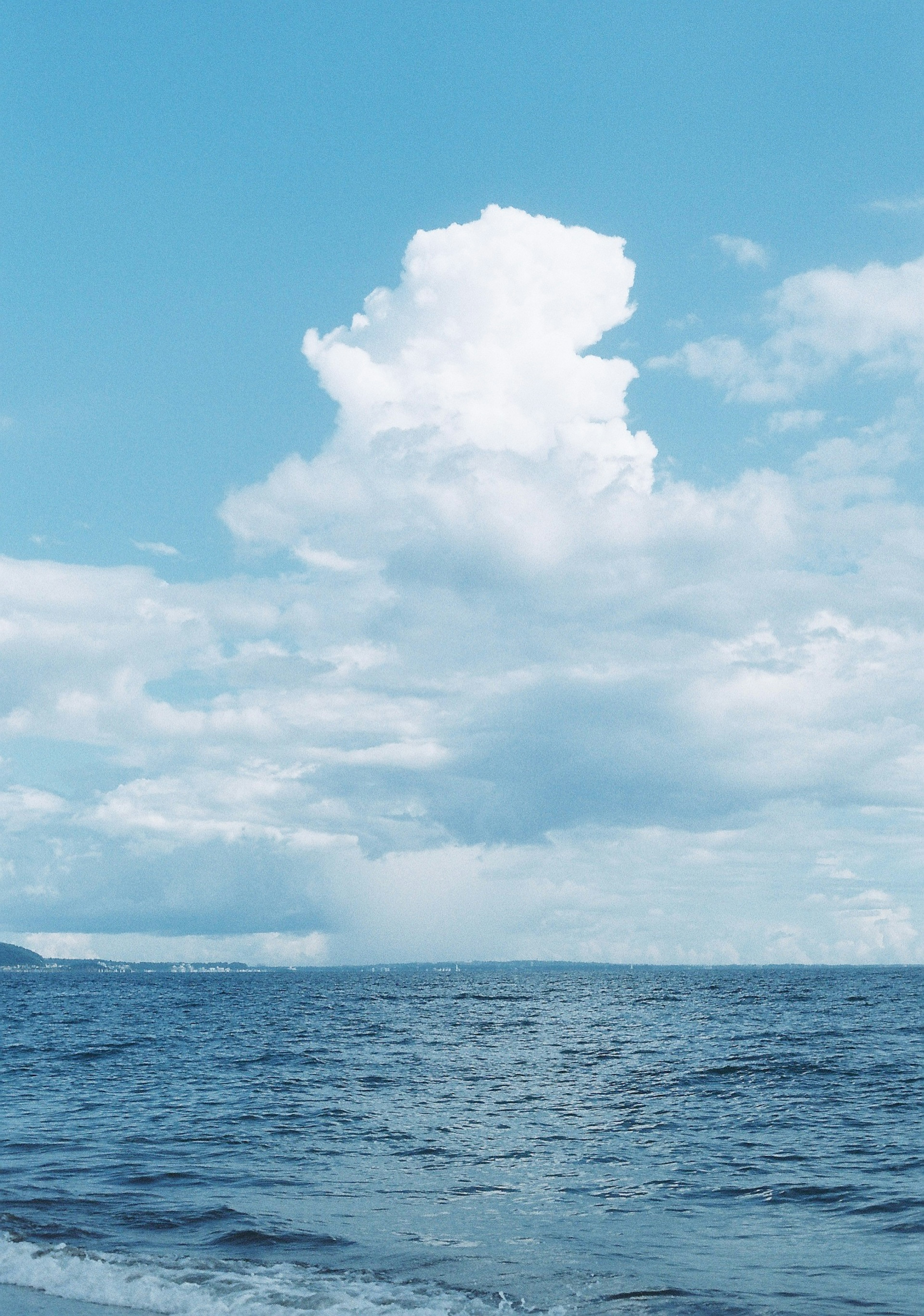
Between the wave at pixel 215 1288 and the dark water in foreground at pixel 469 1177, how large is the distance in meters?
0.06

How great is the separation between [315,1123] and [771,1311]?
2013 centimetres

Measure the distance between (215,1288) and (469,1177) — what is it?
10.1 m

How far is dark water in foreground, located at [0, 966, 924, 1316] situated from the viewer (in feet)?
57.2

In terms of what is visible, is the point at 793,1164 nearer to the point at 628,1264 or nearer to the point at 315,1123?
the point at 628,1264

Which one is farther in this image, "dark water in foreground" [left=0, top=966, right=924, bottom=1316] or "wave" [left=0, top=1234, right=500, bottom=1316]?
"dark water in foreground" [left=0, top=966, right=924, bottom=1316]

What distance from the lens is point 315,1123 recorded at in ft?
108

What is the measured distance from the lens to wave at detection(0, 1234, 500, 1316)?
16.1 meters

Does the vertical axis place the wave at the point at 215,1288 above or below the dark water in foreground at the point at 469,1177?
above

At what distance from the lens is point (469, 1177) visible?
25.6 m

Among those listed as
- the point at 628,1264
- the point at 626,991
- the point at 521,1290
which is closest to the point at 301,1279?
the point at 521,1290

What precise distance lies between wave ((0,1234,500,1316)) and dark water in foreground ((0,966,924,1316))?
0.06 metres

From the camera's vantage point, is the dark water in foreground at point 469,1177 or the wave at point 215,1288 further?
the dark water in foreground at point 469,1177

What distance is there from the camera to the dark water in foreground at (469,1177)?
17.4 metres

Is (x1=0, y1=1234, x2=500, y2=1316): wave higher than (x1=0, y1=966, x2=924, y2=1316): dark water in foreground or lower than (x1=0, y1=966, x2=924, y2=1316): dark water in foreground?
higher
